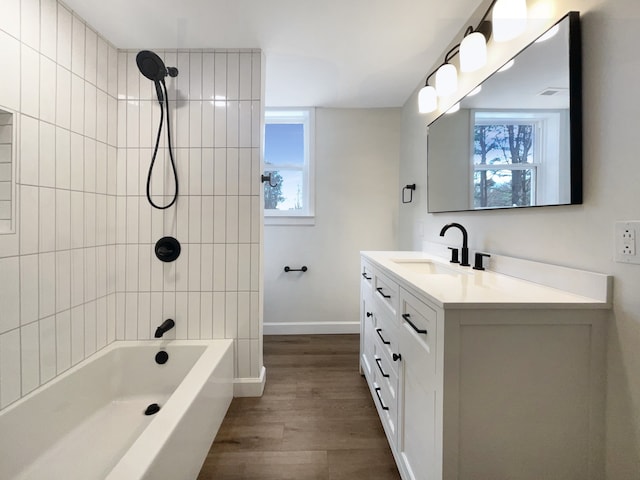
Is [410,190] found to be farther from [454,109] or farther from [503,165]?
[503,165]

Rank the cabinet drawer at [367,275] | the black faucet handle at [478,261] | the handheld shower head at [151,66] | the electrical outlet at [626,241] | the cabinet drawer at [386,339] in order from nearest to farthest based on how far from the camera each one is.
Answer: the electrical outlet at [626,241] → the cabinet drawer at [386,339] → the black faucet handle at [478,261] → the handheld shower head at [151,66] → the cabinet drawer at [367,275]

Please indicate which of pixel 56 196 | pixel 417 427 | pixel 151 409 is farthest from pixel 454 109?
pixel 151 409

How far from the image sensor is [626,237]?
81 centimetres

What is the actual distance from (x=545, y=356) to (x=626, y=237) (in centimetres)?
41

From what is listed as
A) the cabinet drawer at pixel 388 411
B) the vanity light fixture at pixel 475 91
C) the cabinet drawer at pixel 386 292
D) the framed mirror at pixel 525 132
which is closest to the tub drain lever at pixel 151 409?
the cabinet drawer at pixel 388 411

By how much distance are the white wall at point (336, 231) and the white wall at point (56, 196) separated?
57.0 inches

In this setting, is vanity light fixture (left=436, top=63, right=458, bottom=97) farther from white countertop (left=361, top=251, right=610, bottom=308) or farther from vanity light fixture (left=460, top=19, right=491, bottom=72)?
white countertop (left=361, top=251, right=610, bottom=308)

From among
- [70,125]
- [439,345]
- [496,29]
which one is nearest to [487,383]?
[439,345]

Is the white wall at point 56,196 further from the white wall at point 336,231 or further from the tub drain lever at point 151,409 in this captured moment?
the white wall at point 336,231

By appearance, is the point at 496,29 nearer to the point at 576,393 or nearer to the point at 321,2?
the point at 321,2

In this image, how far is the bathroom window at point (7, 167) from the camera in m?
1.19

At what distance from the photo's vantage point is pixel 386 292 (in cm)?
148

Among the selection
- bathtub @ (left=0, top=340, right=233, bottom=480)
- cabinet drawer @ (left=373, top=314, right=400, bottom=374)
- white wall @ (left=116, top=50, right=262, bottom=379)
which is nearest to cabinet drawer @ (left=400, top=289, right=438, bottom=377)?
cabinet drawer @ (left=373, top=314, right=400, bottom=374)

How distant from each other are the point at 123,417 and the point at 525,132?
8.06 ft
